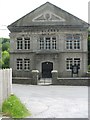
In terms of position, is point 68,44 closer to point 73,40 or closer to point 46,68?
point 73,40

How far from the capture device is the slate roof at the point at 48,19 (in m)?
39.5

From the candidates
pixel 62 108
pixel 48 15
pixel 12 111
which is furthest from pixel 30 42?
pixel 12 111

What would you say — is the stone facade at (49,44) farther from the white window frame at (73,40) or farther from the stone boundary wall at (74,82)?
the stone boundary wall at (74,82)

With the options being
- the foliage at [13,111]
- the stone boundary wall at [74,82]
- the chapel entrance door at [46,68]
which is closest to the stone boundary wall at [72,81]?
the stone boundary wall at [74,82]

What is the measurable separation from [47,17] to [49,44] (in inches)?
150

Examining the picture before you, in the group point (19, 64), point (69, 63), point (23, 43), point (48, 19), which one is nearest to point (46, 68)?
point (69, 63)

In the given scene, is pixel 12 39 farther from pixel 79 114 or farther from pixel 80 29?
pixel 79 114

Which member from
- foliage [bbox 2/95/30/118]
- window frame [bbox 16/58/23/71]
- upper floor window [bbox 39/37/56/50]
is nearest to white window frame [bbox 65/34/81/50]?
upper floor window [bbox 39/37/56/50]

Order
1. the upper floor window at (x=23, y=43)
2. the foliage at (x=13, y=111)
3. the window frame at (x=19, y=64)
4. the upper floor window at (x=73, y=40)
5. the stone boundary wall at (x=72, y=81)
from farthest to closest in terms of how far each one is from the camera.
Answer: the window frame at (x=19, y=64) < the upper floor window at (x=23, y=43) < the upper floor window at (x=73, y=40) < the stone boundary wall at (x=72, y=81) < the foliage at (x=13, y=111)

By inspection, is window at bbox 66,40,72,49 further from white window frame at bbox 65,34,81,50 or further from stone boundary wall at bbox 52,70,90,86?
stone boundary wall at bbox 52,70,90,86

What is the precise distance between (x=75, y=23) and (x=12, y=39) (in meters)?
9.15

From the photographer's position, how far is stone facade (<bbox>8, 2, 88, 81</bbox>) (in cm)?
3934

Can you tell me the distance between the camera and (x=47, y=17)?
39938mm

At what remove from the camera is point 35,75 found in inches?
1243
